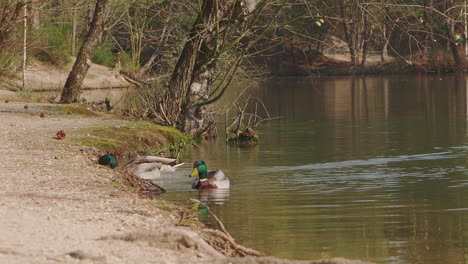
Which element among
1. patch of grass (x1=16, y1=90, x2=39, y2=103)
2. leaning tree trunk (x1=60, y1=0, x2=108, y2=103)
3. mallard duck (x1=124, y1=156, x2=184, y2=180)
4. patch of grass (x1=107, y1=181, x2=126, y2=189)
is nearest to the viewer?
patch of grass (x1=107, y1=181, x2=126, y2=189)

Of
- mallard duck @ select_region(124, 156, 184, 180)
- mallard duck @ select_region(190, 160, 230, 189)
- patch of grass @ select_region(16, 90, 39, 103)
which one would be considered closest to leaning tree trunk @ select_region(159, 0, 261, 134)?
mallard duck @ select_region(124, 156, 184, 180)

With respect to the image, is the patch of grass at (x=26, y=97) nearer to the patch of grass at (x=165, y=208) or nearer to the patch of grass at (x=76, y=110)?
the patch of grass at (x=76, y=110)

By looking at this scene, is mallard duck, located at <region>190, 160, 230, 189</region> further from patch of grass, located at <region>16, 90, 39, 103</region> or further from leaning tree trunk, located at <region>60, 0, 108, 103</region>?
patch of grass, located at <region>16, 90, 39, 103</region>

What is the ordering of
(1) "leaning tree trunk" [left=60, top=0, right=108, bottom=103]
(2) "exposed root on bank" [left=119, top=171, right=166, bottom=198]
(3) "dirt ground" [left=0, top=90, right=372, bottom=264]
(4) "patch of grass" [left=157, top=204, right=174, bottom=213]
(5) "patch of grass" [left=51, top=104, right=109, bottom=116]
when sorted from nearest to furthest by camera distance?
(3) "dirt ground" [left=0, top=90, right=372, bottom=264], (4) "patch of grass" [left=157, top=204, right=174, bottom=213], (2) "exposed root on bank" [left=119, top=171, right=166, bottom=198], (5) "patch of grass" [left=51, top=104, right=109, bottom=116], (1) "leaning tree trunk" [left=60, top=0, right=108, bottom=103]

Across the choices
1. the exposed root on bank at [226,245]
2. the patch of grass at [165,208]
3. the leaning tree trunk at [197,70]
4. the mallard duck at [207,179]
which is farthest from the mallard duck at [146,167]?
the exposed root on bank at [226,245]

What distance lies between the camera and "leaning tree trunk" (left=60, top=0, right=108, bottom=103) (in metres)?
30.1

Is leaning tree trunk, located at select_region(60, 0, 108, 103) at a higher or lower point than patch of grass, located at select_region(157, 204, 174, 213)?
higher

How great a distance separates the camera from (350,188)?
1645 cm

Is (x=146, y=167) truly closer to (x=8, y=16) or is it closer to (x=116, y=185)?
(x=116, y=185)

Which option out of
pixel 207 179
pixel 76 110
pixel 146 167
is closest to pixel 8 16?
pixel 76 110

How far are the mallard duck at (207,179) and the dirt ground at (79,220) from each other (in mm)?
1561

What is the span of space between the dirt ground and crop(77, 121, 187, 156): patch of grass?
270cm

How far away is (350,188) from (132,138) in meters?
7.42

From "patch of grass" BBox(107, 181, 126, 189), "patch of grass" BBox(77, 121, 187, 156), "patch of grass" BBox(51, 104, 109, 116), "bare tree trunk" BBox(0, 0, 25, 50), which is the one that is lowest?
"patch of grass" BBox(107, 181, 126, 189)
